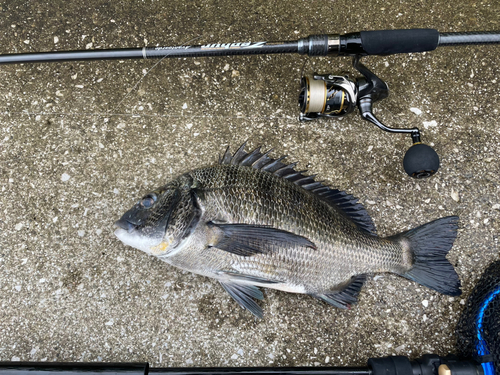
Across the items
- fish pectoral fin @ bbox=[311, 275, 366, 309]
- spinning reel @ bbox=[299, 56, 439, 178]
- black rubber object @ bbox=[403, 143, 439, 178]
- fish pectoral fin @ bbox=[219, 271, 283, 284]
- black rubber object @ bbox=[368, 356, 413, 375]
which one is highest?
spinning reel @ bbox=[299, 56, 439, 178]

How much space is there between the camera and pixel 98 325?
2.13m

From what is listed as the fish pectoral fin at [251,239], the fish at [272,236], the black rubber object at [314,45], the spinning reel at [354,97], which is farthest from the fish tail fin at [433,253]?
the black rubber object at [314,45]

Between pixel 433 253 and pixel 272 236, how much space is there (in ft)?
3.30

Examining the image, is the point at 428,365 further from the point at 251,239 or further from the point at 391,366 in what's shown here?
the point at 251,239

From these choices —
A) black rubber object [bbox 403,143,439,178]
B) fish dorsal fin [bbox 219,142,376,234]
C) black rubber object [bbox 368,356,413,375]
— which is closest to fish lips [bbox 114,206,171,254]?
fish dorsal fin [bbox 219,142,376,234]

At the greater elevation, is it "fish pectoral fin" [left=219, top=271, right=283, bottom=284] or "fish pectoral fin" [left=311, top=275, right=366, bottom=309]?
"fish pectoral fin" [left=219, top=271, right=283, bottom=284]

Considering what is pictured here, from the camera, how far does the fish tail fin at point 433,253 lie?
6.58ft

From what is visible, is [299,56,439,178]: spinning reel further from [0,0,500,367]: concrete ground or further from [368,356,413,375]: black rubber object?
[368,356,413,375]: black rubber object

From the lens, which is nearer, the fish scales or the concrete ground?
the fish scales

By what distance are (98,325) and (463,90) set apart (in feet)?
9.38

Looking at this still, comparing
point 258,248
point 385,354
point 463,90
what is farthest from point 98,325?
point 463,90

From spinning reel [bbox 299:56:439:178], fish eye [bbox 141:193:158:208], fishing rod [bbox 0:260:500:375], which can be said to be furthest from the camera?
spinning reel [bbox 299:56:439:178]

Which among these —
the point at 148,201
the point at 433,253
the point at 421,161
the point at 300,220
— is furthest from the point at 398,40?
the point at 148,201

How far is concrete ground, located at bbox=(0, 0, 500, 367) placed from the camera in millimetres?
2131
